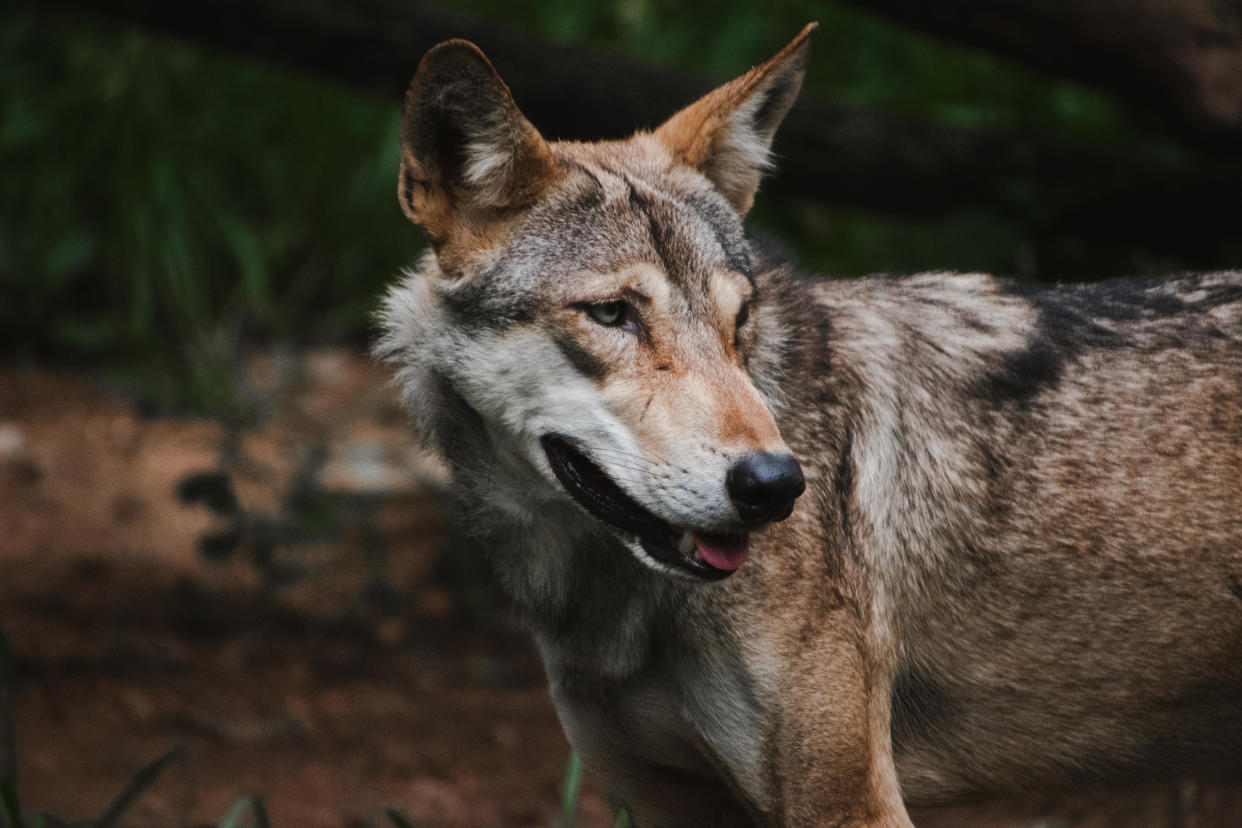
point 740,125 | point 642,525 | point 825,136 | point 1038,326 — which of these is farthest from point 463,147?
point 825,136

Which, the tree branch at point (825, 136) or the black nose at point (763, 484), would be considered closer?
the black nose at point (763, 484)

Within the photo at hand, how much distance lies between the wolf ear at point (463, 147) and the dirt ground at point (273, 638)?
80.6 inches

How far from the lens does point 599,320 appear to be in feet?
9.36

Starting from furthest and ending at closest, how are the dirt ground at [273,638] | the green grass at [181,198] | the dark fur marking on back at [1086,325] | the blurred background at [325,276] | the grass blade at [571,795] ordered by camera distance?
the green grass at [181,198] → the blurred background at [325,276] → the dirt ground at [273,638] → the grass blade at [571,795] → the dark fur marking on back at [1086,325]

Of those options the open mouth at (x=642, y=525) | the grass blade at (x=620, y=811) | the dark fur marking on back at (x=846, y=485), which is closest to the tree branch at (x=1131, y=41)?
the dark fur marking on back at (x=846, y=485)

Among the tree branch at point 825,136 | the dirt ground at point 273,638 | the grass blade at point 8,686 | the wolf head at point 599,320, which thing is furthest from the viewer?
the tree branch at point 825,136

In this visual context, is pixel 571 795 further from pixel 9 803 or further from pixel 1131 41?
pixel 1131 41

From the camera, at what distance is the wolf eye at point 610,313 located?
285 cm

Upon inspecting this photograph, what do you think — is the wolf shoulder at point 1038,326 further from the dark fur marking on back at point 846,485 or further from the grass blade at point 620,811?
the grass blade at point 620,811

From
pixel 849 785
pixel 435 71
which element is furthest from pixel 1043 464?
pixel 435 71

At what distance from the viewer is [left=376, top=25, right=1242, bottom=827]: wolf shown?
287cm

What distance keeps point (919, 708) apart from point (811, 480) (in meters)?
0.69

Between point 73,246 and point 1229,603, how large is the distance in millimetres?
6693

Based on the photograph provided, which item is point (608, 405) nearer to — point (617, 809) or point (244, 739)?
point (617, 809)
